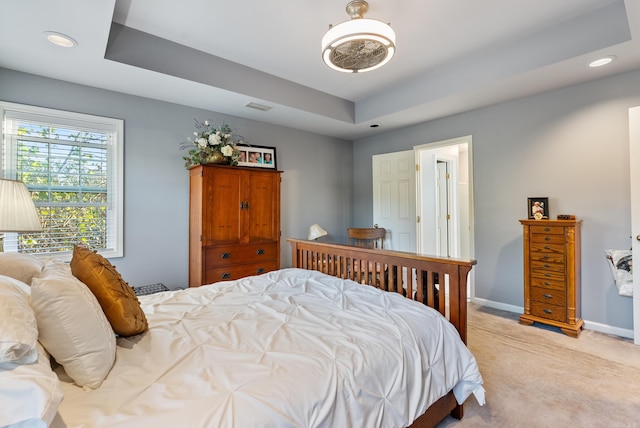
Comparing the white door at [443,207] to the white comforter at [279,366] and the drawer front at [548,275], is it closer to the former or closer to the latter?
the drawer front at [548,275]

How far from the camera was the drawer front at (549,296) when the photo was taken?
2920 mm

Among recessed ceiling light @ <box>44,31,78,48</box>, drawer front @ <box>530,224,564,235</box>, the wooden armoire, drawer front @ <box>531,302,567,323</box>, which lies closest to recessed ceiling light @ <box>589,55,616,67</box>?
drawer front @ <box>530,224,564,235</box>

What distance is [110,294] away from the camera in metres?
1.28

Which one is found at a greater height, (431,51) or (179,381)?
(431,51)

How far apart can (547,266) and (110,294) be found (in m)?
3.59

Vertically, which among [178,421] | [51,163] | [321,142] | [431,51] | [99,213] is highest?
[431,51]

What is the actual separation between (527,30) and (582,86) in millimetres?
985

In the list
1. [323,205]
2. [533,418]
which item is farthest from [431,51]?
[533,418]

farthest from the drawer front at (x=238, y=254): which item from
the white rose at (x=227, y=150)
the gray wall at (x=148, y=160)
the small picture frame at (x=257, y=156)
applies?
the small picture frame at (x=257, y=156)

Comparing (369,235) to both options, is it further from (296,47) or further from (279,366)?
(279,366)

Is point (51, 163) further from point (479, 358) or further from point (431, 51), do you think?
point (479, 358)

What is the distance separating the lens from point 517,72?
108 inches

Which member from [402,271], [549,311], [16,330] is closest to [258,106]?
[402,271]

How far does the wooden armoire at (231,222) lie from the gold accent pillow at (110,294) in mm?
1791
